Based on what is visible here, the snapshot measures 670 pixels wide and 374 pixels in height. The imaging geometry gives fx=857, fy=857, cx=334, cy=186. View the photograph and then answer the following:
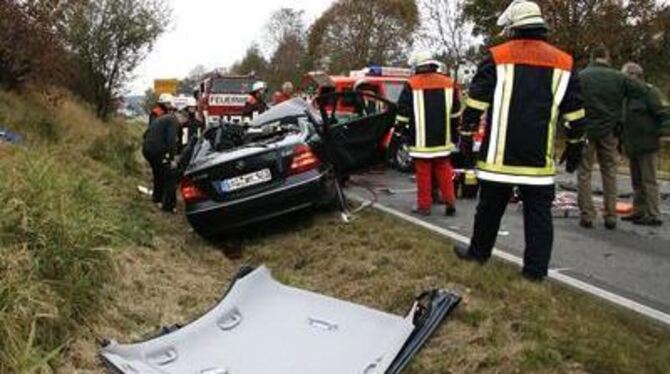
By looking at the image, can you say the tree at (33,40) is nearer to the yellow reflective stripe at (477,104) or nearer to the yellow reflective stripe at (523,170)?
the yellow reflective stripe at (477,104)

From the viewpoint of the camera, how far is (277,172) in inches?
326

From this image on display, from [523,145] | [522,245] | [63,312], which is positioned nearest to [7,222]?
[63,312]

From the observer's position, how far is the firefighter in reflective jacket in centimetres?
912

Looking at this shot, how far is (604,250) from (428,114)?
95.9 inches

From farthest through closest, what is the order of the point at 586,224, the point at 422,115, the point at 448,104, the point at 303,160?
the point at 448,104, the point at 422,115, the point at 586,224, the point at 303,160

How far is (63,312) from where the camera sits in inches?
191

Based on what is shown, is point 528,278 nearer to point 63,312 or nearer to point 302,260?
point 302,260

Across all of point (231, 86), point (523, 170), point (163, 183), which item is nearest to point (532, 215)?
point (523, 170)

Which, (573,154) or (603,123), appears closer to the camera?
(573,154)

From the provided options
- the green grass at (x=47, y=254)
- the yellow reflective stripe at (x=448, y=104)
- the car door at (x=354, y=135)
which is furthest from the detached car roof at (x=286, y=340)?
the yellow reflective stripe at (x=448, y=104)

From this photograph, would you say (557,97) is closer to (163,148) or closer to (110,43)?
(163,148)

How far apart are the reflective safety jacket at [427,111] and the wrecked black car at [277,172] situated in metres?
0.36

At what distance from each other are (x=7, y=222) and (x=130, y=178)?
9072mm

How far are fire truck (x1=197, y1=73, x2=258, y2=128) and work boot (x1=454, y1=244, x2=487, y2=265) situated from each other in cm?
1938
